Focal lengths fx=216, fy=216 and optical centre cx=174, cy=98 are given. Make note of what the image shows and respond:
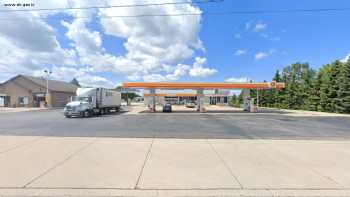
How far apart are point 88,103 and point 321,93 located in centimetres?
3643

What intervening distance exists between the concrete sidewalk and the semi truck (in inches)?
591

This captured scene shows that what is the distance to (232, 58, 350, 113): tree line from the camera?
105 feet

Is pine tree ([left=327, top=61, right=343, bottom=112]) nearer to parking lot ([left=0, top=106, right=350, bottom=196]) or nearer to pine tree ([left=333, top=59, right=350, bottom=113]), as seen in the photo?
pine tree ([left=333, top=59, right=350, bottom=113])

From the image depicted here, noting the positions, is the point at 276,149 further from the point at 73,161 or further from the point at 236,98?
the point at 236,98

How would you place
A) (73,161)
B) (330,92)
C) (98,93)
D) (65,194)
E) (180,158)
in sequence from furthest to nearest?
(330,92) → (98,93) → (180,158) → (73,161) → (65,194)

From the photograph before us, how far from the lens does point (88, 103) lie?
2411cm

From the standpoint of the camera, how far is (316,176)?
534cm

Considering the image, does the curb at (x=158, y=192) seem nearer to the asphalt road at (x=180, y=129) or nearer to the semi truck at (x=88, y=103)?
the asphalt road at (x=180, y=129)

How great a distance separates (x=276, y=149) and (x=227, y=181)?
4.20 m

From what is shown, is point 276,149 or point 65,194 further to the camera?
point 276,149

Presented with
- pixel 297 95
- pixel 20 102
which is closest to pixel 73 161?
pixel 297 95

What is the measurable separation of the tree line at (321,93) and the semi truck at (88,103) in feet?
112

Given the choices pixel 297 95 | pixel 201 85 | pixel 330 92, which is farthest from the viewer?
pixel 297 95

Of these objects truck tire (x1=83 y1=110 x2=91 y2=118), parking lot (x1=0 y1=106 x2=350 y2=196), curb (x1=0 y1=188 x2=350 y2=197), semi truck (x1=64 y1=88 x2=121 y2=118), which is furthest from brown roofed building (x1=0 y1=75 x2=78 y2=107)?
curb (x1=0 y1=188 x2=350 y2=197)
